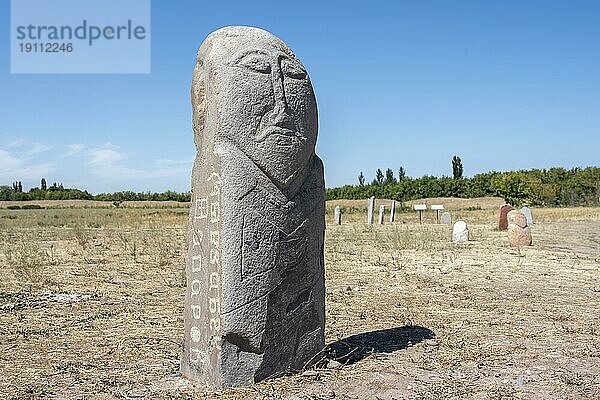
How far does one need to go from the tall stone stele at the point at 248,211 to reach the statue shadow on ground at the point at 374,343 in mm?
922

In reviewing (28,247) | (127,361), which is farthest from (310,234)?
(28,247)

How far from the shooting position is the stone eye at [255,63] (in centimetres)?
516

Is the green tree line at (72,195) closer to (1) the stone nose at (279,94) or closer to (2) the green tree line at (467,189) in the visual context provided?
(2) the green tree line at (467,189)

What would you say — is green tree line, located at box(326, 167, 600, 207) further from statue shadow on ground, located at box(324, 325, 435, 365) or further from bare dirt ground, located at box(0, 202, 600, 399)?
statue shadow on ground, located at box(324, 325, 435, 365)

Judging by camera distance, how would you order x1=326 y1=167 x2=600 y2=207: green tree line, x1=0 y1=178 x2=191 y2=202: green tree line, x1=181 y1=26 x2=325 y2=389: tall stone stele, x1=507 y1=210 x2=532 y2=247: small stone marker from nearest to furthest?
x1=181 y1=26 x2=325 y2=389: tall stone stele, x1=507 y1=210 x2=532 y2=247: small stone marker, x1=326 y1=167 x2=600 y2=207: green tree line, x1=0 y1=178 x2=191 y2=202: green tree line

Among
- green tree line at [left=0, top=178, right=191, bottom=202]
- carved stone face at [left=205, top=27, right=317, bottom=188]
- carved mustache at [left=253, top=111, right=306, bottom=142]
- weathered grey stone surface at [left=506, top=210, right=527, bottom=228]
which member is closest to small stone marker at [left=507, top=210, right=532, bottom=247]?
weathered grey stone surface at [left=506, top=210, right=527, bottom=228]

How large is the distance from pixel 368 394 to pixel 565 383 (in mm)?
1693

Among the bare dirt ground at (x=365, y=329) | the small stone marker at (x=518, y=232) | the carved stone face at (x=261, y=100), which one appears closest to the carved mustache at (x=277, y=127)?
the carved stone face at (x=261, y=100)

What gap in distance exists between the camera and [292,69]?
5.42 meters

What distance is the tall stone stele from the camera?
200 inches

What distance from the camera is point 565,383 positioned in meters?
5.53

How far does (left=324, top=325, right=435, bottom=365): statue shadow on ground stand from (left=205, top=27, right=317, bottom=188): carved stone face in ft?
6.57

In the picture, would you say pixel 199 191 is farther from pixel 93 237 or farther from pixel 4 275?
pixel 93 237

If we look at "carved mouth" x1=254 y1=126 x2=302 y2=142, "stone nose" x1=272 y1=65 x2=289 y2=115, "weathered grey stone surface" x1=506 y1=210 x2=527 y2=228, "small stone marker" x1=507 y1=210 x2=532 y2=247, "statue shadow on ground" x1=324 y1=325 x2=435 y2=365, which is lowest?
"statue shadow on ground" x1=324 y1=325 x2=435 y2=365
